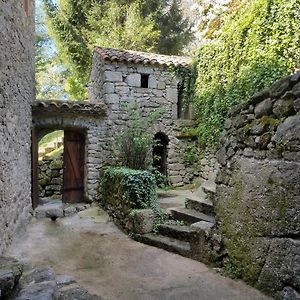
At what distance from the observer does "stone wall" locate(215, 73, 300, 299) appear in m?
2.92

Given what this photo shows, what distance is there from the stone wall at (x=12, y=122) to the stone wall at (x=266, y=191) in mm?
2944

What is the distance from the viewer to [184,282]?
12.0ft

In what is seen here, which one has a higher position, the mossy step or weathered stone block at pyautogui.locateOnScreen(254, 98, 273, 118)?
weathered stone block at pyautogui.locateOnScreen(254, 98, 273, 118)

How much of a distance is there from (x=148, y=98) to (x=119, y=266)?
225 inches

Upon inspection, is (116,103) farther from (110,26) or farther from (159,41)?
(159,41)

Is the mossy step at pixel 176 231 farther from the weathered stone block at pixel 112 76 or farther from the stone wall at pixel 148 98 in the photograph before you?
the weathered stone block at pixel 112 76

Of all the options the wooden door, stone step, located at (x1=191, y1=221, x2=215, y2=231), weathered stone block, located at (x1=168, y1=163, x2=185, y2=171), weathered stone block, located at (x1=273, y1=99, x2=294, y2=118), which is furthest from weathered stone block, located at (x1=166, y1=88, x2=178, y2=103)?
weathered stone block, located at (x1=273, y1=99, x2=294, y2=118)

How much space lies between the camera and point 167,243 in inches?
194

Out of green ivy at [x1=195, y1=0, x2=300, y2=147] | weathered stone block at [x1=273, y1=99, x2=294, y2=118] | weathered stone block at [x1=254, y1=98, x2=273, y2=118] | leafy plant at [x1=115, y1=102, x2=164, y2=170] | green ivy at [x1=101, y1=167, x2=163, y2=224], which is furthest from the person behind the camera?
leafy plant at [x1=115, y1=102, x2=164, y2=170]

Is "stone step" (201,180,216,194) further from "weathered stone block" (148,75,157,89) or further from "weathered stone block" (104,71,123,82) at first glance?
"weathered stone block" (104,71,123,82)

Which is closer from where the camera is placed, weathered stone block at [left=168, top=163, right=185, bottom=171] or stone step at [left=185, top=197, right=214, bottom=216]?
stone step at [left=185, top=197, right=214, bottom=216]

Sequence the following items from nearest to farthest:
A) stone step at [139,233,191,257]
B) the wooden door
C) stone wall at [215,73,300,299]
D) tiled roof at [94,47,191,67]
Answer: stone wall at [215,73,300,299]
stone step at [139,233,191,257]
tiled roof at [94,47,191,67]
the wooden door

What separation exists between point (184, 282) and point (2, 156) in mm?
2822

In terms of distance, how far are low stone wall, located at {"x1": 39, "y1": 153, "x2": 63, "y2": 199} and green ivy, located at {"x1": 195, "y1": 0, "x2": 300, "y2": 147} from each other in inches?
194
